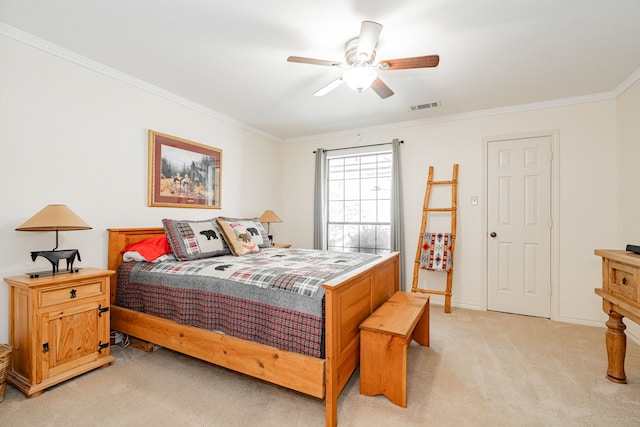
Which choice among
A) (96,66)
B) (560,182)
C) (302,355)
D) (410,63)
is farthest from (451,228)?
(96,66)

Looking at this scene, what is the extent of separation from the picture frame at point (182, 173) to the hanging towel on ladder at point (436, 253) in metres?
2.76

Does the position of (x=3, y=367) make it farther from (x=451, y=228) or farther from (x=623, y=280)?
(x=451, y=228)

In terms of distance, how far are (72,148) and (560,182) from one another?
4.90 metres

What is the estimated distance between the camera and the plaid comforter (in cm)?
171

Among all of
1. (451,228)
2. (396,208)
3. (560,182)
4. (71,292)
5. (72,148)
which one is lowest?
(71,292)

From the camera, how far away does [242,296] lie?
1937mm

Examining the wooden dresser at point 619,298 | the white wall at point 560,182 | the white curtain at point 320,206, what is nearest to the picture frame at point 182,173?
the white curtain at point 320,206

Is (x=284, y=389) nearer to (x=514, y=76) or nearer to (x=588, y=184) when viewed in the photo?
(x=514, y=76)

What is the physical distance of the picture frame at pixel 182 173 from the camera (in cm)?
314

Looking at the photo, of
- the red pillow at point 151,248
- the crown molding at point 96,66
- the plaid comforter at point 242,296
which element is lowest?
the plaid comforter at point 242,296

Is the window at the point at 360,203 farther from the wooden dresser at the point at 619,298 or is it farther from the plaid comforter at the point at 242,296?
the wooden dresser at the point at 619,298

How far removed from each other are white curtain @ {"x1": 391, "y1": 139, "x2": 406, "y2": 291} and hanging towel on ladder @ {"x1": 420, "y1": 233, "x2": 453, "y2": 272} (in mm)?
332

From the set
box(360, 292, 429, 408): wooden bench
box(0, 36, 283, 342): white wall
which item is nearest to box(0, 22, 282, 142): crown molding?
box(0, 36, 283, 342): white wall

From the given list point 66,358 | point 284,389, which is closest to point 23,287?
point 66,358
